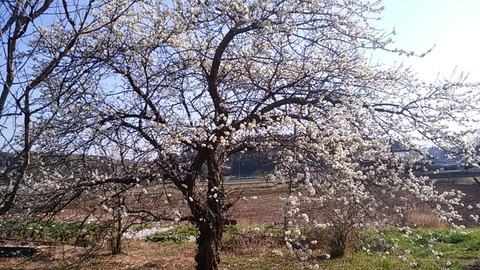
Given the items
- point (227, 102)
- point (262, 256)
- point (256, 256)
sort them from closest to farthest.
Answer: point (227, 102), point (262, 256), point (256, 256)

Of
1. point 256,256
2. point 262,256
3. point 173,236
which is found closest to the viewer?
point 262,256

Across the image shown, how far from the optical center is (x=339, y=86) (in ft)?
19.4

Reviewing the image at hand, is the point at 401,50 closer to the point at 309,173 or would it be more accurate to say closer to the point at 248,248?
the point at 309,173

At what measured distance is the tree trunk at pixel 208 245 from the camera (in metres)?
6.32

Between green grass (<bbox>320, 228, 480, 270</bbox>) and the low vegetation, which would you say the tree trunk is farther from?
green grass (<bbox>320, 228, 480, 270</bbox>)

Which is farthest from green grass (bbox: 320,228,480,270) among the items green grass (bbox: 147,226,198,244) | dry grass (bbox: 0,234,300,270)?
green grass (bbox: 147,226,198,244)

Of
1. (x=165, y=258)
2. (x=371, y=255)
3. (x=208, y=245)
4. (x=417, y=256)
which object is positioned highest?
(x=208, y=245)

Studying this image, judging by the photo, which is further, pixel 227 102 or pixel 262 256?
pixel 262 256

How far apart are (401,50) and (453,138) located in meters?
1.16

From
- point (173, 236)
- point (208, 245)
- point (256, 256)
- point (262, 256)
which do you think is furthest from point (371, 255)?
point (173, 236)

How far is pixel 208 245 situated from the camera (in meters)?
6.37

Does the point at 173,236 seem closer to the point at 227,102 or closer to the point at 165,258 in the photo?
the point at 165,258

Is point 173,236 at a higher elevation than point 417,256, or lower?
higher

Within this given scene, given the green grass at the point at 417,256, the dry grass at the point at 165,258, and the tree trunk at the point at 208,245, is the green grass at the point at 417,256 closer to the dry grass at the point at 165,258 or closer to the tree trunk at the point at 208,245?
the dry grass at the point at 165,258
